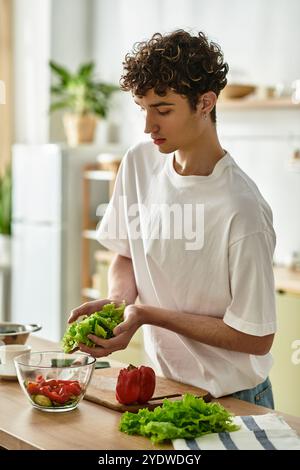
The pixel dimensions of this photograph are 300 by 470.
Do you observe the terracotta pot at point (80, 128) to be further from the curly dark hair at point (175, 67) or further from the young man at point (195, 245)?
the curly dark hair at point (175, 67)

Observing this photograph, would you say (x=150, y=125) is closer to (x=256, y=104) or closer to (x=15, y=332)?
(x=15, y=332)

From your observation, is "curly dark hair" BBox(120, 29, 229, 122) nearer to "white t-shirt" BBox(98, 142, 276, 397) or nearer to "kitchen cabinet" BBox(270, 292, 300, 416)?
"white t-shirt" BBox(98, 142, 276, 397)

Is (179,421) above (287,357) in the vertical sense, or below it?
above

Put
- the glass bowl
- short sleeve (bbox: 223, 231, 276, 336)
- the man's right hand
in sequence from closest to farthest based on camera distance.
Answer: the glass bowl
short sleeve (bbox: 223, 231, 276, 336)
the man's right hand

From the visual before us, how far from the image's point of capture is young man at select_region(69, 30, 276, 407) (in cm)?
207

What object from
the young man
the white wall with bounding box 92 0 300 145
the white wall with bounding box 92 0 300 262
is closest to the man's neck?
the young man

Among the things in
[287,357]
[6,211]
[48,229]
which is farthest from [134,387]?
[6,211]

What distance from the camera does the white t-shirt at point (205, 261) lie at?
6.79ft

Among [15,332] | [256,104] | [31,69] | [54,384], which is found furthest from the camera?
[31,69]

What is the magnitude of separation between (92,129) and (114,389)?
3.89 metres

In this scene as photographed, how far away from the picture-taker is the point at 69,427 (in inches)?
72.8

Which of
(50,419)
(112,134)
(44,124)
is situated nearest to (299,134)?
(112,134)

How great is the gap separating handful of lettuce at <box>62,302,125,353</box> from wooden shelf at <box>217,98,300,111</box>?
105 inches

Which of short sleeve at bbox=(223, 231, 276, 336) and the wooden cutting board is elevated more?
short sleeve at bbox=(223, 231, 276, 336)
